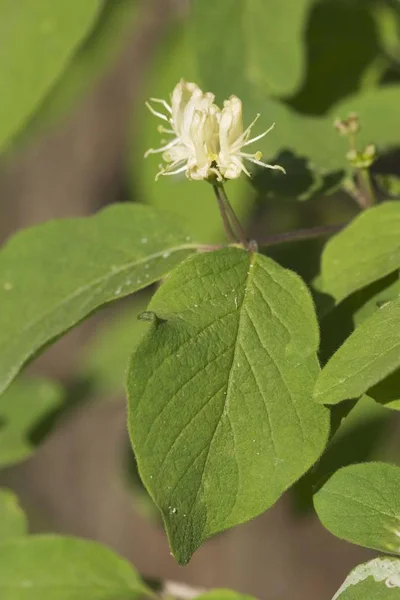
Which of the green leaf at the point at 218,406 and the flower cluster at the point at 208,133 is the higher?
the flower cluster at the point at 208,133

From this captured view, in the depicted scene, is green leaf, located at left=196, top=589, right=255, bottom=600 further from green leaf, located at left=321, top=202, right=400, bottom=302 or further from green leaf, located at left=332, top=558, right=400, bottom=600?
green leaf, located at left=321, top=202, right=400, bottom=302

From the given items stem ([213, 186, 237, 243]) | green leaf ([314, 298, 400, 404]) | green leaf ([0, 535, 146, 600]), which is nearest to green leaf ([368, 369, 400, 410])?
green leaf ([314, 298, 400, 404])

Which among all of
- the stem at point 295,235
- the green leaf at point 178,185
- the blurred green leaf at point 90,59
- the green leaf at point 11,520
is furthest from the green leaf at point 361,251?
the blurred green leaf at point 90,59

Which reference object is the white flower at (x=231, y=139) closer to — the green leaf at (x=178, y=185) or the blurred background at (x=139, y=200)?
the blurred background at (x=139, y=200)

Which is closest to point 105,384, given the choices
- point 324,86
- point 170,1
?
point 324,86

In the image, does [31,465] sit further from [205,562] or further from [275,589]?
[275,589]

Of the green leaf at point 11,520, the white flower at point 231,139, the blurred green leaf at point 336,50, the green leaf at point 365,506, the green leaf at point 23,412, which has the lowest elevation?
the green leaf at point 11,520
